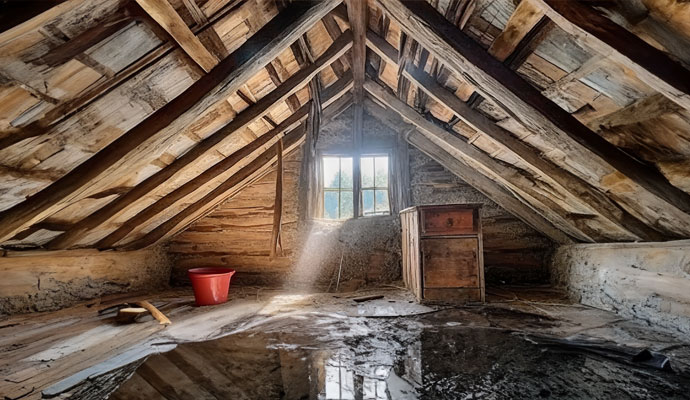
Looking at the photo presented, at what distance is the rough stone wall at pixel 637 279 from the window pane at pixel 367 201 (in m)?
2.63

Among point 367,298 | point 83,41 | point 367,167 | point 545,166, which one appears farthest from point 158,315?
point 545,166

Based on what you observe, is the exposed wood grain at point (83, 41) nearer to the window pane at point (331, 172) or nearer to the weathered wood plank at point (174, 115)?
the weathered wood plank at point (174, 115)

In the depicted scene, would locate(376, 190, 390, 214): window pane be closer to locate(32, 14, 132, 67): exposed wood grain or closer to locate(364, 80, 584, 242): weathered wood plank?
locate(364, 80, 584, 242): weathered wood plank

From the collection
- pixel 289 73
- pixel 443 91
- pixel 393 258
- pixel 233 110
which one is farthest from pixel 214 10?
pixel 393 258

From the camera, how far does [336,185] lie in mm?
4969

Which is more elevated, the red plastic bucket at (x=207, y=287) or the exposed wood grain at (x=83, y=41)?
the exposed wood grain at (x=83, y=41)

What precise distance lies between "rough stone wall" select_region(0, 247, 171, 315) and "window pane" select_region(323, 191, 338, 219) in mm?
2506

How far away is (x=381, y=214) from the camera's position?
4.73m

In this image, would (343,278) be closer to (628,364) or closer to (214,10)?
(628,364)

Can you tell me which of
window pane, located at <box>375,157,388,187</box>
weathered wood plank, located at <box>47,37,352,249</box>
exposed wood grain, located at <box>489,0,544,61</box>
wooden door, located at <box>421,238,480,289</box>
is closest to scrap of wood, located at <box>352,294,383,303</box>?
wooden door, located at <box>421,238,480,289</box>

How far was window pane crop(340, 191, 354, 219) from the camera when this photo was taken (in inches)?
192

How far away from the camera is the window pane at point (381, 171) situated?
15.9 feet

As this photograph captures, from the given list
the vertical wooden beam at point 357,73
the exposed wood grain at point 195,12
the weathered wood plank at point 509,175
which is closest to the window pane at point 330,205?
the vertical wooden beam at point 357,73

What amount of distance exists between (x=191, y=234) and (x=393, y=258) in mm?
2976
